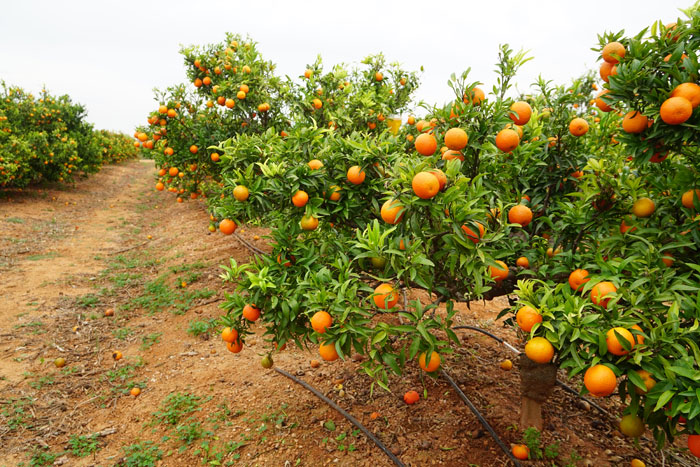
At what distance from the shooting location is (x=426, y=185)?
1.71 m

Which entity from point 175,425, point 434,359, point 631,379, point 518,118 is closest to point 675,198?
point 518,118

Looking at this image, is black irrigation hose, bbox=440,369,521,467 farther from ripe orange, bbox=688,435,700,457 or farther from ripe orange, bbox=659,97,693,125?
ripe orange, bbox=659,97,693,125

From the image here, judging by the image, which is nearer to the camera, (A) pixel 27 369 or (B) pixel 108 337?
(A) pixel 27 369

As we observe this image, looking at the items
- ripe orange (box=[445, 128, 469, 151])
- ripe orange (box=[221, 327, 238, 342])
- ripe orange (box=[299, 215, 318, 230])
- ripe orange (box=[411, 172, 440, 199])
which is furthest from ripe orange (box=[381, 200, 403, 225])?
ripe orange (box=[221, 327, 238, 342])

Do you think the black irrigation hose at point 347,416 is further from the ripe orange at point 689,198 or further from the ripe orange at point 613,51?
the ripe orange at point 613,51

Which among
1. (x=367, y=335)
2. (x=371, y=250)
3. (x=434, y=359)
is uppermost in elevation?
(x=371, y=250)

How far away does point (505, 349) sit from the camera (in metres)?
4.16

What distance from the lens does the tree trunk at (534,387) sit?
254 centimetres

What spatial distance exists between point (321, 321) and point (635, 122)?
1.88 metres

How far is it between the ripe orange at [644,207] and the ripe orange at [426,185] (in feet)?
4.08

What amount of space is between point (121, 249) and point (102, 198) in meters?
6.42

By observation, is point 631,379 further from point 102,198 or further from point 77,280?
point 102,198

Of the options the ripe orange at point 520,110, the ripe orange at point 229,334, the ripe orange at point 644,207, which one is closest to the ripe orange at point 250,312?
→ the ripe orange at point 229,334

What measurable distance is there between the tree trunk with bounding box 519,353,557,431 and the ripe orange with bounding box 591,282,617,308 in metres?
0.78
